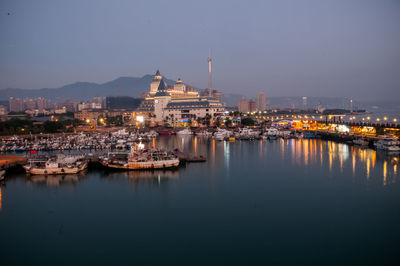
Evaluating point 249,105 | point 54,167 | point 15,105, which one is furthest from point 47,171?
point 15,105

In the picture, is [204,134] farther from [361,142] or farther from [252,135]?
[361,142]

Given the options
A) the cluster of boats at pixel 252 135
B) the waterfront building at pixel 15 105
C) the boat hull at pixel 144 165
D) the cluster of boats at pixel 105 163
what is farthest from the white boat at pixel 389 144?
the waterfront building at pixel 15 105

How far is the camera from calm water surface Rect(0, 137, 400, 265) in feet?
29.0

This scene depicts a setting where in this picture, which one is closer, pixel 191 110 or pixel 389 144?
pixel 389 144

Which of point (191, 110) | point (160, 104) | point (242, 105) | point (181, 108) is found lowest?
point (191, 110)

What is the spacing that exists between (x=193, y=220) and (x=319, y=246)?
4.00m

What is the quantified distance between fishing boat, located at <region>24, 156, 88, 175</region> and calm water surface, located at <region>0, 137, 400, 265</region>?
0.48m

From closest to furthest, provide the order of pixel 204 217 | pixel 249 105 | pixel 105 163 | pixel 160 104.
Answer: pixel 204 217, pixel 105 163, pixel 160 104, pixel 249 105

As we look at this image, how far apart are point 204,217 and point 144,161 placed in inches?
298

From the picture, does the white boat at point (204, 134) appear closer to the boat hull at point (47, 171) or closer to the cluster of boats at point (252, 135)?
the cluster of boats at point (252, 135)

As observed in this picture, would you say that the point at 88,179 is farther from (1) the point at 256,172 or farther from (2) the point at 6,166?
(1) the point at 256,172

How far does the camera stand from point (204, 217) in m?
11.3

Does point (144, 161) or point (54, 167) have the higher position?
point (144, 161)

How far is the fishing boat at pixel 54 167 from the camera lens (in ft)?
56.7
